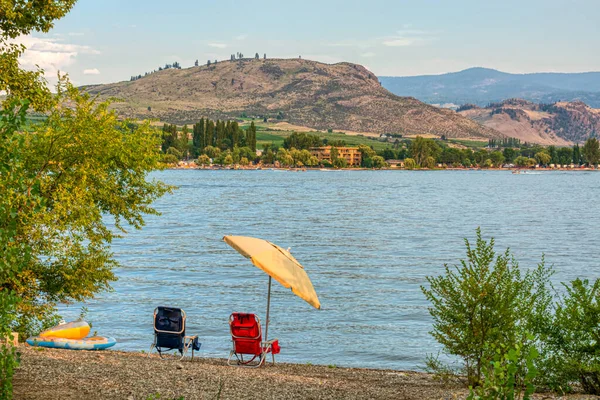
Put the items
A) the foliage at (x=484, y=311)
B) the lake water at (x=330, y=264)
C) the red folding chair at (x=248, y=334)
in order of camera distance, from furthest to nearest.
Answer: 1. the lake water at (x=330, y=264)
2. the red folding chair at (x=248, y=334)
3. the foliage at (x=484, y=311)

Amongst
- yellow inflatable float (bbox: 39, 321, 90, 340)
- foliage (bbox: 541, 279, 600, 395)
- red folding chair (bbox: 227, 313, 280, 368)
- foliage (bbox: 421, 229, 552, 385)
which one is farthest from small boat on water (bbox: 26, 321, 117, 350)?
foliage (bbox: 541, 279, 600, 395)

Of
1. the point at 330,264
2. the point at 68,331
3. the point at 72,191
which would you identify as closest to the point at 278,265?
the point at 68,331

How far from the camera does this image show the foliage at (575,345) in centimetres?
1203

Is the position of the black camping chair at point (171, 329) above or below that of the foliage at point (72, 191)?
below

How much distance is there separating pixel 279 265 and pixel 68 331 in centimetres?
511

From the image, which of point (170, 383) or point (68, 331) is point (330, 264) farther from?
point (170, 383)

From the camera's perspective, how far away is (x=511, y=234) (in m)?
59.3

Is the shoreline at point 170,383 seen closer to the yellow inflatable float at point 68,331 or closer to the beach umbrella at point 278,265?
the yellow inflatable float at point 68,331

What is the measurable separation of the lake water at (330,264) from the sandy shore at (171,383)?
5.73 meters

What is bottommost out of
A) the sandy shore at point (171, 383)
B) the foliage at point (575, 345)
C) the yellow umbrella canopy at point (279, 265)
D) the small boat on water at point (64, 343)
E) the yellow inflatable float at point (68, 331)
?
the small boat on water at point (64, 343)

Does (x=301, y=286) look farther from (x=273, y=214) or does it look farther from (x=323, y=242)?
(x=273, y=214)

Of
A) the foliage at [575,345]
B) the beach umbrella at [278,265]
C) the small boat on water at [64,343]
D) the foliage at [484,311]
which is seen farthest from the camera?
the small boat on water at [64,343]

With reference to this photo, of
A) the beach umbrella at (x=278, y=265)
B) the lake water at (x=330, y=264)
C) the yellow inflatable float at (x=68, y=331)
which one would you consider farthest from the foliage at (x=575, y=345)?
the yellow inflatable float at (x=68, y=331)

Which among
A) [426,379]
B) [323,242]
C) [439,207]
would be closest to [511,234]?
[323,242]
